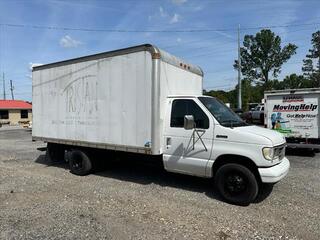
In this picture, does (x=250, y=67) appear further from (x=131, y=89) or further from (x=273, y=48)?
(x=131, y=89)

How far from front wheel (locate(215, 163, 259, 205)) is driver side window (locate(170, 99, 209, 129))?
101cm

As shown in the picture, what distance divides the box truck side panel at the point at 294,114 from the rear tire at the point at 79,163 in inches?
314

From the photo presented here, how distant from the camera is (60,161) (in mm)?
11109

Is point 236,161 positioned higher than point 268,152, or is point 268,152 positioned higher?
point 268,152

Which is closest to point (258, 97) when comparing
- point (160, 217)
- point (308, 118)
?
point (308, 118)

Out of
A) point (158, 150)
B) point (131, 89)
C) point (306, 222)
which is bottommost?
point (306, 222)

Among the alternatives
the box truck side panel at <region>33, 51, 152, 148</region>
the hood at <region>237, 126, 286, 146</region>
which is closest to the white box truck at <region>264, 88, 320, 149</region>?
the hood at <region>237, 126, 286, 146</region>

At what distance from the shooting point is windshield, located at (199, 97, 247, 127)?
700cm

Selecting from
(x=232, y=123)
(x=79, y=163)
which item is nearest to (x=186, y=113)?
(x=232, y=123)

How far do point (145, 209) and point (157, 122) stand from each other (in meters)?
1.98

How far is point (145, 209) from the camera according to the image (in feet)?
20.6

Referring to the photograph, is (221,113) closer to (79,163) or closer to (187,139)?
(187,139)

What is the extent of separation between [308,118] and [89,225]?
1020cm

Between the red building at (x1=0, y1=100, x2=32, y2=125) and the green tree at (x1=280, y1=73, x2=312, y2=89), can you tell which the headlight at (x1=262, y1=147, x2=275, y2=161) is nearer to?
the red building at (x1=0, y1=100, x2=32, y2=125)
